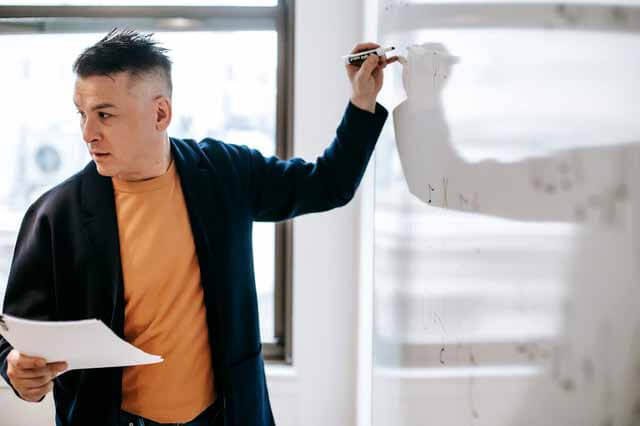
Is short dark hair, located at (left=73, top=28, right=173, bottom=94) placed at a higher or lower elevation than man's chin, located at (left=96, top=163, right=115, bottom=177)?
higher

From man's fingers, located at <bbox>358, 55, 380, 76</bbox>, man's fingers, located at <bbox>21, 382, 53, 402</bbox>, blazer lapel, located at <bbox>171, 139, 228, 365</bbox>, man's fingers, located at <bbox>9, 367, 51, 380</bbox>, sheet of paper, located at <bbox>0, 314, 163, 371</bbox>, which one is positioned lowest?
man's fingers, located at <bbox>21, 382, 53, 402</bbox>

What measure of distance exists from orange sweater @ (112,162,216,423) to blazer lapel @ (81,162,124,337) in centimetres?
3

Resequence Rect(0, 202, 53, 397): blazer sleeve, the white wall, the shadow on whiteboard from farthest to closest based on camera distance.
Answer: the white wall < Rect(0, 202, 53, 397): blazer sleeve < the shadow on whiteboard

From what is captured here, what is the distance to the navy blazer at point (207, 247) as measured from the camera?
1.16 m

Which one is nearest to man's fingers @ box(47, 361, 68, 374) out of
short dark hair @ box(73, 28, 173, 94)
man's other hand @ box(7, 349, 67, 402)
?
man's other hand @ box(7, 349, 67, 402)

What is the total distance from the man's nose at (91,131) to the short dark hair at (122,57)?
3.7 inches

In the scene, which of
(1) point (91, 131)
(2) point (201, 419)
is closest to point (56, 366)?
(2) point (201, 419)

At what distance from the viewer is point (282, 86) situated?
2234 millimetres

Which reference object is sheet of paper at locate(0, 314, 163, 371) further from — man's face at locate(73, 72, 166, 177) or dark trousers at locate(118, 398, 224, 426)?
man's face at locate(73, 72, 166, 177)

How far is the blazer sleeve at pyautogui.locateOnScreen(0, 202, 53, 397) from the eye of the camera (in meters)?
1.15

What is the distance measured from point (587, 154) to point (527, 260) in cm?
13

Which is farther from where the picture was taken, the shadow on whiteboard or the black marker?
the black marker

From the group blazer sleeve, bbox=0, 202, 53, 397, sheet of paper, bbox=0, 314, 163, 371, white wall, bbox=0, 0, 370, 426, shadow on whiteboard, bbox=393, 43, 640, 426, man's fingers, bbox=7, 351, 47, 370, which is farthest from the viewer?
white wall, bbox=0, 0, 370, 426

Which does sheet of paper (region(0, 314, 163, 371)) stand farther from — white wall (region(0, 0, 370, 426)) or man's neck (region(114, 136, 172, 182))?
white wall (region(0, 0, 370, 426))
